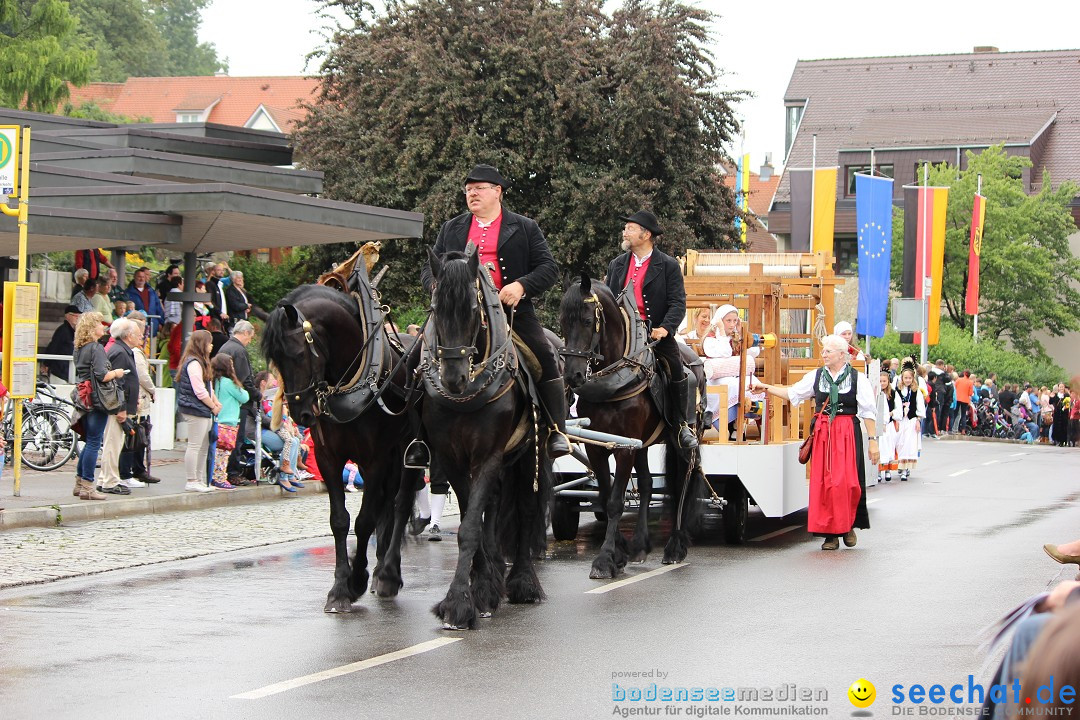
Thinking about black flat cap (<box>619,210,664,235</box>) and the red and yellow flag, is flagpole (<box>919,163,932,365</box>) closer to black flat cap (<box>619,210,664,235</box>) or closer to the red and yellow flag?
the red and yellow flag

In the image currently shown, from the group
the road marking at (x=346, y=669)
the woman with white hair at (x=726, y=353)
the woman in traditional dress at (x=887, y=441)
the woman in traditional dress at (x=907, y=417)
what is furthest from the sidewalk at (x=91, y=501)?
the woman in traditional dress at (x=907, y=417)

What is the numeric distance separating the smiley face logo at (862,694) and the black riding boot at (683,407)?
5101 mm

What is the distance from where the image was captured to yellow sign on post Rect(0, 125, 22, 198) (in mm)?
14758

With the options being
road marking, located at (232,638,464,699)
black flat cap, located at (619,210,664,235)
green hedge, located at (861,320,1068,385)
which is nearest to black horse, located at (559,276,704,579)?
black flat cap, located at (619,210,664,235)

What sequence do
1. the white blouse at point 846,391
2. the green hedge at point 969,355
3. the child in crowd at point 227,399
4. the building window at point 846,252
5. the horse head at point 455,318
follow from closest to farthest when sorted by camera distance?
the horse head at point 455,318
the white blouse at point 846,391
the child in crowd at point 227,399
the green hedge at point 969,355
the building window at point 846,252

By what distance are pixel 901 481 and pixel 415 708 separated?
1791 centimetres

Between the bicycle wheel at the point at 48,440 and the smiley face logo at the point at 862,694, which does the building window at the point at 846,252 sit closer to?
the bicycle wheel at the point at 48,440

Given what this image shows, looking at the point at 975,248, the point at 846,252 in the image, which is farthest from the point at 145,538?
the point at 846,252

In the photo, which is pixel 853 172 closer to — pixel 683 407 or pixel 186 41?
pixel 683 407

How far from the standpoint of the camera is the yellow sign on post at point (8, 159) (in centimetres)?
1476

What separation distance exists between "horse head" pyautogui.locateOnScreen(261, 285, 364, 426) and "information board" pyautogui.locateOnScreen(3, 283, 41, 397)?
665 centimetres

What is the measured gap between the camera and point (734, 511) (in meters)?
13.2

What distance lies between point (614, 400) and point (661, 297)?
111 cm

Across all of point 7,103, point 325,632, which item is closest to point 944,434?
point 7,103
